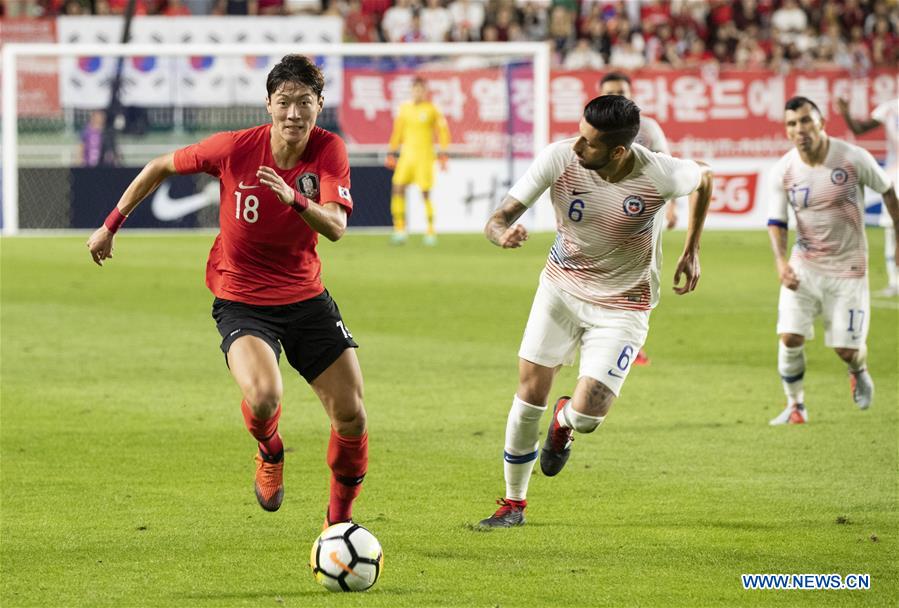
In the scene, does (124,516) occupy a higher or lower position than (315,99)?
lower

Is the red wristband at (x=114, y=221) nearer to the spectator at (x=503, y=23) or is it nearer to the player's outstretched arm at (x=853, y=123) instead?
the player's outstretched arm at (x=853, y=123)

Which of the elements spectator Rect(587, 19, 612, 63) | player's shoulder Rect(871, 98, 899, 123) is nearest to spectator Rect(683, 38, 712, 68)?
spectator Rect(587, 19, 612, 63)

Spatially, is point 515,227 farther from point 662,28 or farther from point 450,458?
point 662,28

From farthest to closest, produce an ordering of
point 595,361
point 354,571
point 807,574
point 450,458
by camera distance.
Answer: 1. point 450,458
2. point 595,361
3. point 807,574
4. point 354,571

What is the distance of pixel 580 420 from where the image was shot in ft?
21.9

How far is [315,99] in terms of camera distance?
5.93 meters

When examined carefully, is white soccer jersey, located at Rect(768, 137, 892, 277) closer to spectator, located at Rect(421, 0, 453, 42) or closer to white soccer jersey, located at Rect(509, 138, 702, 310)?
white soccer jersey, located at Rect(509, 138, 702, 310)

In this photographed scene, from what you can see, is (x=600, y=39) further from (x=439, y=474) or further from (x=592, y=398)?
(x=592, y=398)

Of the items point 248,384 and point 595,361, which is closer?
point 248,384

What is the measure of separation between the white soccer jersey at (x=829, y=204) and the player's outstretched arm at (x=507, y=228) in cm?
357

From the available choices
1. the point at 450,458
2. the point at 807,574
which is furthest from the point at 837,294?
the point at 807,574

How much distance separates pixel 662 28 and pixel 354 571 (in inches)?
984

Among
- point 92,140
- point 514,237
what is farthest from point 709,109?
point 514,237

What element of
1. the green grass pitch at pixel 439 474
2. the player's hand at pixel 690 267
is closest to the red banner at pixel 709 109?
the green grass pitch at pixel 439 474
